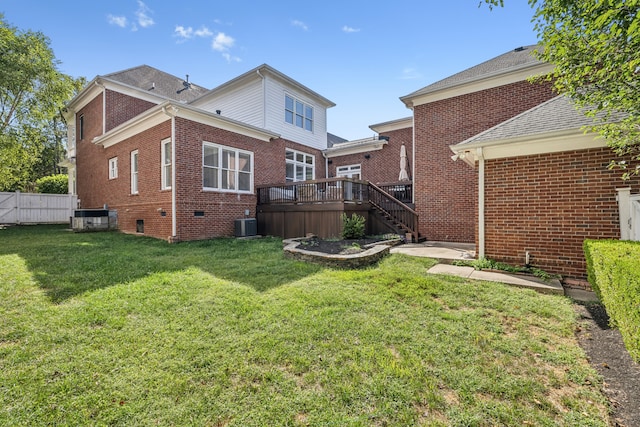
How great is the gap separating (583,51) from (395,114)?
37.2ft

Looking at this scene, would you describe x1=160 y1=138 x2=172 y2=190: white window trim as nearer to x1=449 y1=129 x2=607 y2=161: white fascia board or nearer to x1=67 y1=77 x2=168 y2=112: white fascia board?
x1=67 y1=77 x2=168 y2=112: white fascia board

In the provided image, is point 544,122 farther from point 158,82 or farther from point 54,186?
point 54,186

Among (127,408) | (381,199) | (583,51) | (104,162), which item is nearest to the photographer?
(127,408)

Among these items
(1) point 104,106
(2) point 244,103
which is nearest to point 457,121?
(2) point 244,103

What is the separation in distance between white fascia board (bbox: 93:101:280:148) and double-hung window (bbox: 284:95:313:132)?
2.07 metres

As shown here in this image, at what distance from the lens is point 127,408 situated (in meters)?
1.94

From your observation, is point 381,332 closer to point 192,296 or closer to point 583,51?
point 192,296

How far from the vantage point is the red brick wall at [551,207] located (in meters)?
4.91

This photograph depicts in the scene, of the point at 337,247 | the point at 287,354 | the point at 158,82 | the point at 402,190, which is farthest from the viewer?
the point at 158,82

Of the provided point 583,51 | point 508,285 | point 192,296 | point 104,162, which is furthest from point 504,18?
point 104,162

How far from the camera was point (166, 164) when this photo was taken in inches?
385

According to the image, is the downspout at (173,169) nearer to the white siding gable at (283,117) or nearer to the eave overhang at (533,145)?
the white siding gable at (283,117)

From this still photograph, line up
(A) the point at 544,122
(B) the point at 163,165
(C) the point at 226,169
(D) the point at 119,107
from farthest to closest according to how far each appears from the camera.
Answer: (D) the point at 119,107
(C) the point at 226,169
(B) the point at 163,165
(A) the point at 544,122

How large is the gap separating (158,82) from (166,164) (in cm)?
987
